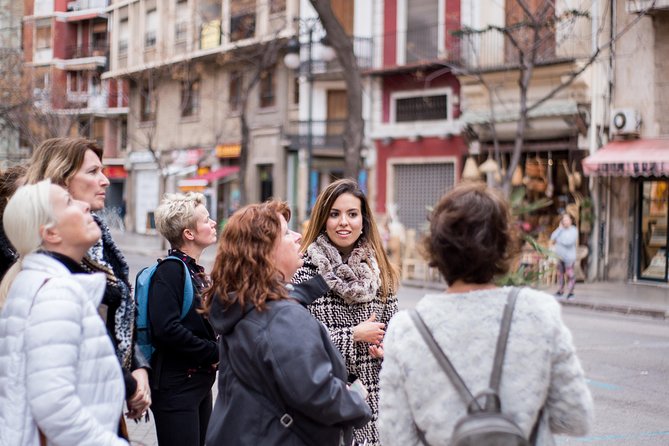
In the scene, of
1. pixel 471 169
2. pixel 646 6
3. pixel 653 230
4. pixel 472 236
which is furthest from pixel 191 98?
pixel 472 236

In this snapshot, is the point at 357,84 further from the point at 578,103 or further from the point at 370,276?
the point at 370,276

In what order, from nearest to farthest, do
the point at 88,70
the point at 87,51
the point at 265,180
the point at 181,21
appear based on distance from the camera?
the point at 265,180, the point at 181,21, the point at 87,51, the point at 88,70

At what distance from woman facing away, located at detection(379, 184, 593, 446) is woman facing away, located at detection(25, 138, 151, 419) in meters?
1.27

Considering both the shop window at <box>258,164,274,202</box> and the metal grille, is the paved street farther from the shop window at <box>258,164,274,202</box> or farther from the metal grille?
the shop window at <box>258,164,274,202</box>

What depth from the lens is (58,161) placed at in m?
3.48

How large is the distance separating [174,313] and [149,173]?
126 ft

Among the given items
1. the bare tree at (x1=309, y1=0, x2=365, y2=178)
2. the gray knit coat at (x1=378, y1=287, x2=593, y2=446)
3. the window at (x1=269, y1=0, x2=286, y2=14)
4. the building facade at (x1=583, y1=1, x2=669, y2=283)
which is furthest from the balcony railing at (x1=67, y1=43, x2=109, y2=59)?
the gray knit coat at (x1=378, y1=287, x2=593, y2=446)

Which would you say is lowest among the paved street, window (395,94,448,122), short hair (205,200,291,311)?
the paved street

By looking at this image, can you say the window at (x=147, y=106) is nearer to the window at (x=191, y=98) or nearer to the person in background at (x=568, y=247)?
the window at (x=191, y=98)

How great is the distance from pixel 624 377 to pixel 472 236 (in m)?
7.10

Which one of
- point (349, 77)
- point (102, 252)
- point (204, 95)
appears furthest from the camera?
point (204, 95)

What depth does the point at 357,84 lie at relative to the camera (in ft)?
59.7

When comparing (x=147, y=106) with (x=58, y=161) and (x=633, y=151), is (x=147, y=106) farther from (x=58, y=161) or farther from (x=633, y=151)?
(x=58, y=161)

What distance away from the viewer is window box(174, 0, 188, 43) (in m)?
36.2
